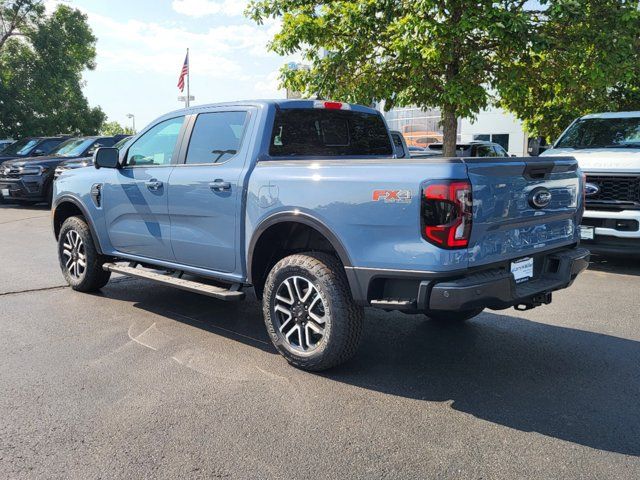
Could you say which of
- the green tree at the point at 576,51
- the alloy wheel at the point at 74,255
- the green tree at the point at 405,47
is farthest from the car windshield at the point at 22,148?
the green tree at the point at 576,51

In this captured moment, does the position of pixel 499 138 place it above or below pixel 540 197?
above

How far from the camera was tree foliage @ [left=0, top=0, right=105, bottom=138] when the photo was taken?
27719 mm

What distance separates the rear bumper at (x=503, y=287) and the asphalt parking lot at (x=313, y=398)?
601 millimetres

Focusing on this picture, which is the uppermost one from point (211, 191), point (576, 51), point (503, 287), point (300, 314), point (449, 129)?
point (576, 51)

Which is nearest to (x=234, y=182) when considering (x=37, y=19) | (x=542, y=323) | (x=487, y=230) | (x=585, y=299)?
(x=487, y=230)

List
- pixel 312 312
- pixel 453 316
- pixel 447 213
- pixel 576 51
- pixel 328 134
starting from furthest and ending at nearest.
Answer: pixel 576 51
pixel 453 316
pixel 328 134
pixel 312 312
pixel 447 213

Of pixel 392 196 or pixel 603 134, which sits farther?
pixel 603 134

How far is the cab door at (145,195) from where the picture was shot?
16.8 feet

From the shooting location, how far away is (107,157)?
216 inches

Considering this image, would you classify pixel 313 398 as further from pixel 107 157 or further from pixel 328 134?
pixel 107 157

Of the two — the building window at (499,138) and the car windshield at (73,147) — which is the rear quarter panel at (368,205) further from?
the building window at (499,138)

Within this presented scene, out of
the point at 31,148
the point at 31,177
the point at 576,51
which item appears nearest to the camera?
the point at 576,51

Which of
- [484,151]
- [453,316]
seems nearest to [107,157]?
[453,316]

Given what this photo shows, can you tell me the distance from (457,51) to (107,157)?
27.3 ft
